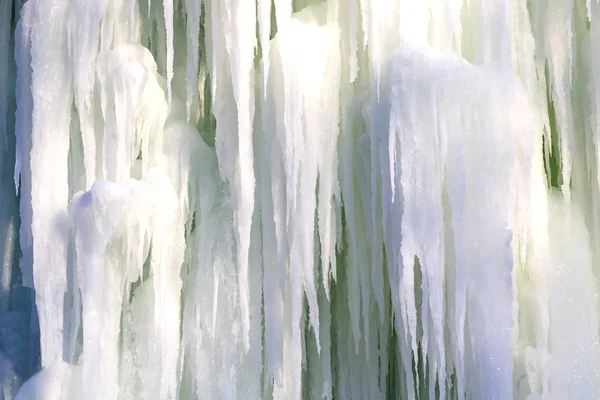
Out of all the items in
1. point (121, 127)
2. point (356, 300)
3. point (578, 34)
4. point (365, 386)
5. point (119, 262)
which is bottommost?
point (365, 386)

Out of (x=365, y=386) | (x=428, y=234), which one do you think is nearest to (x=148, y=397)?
(x=365, y=386)

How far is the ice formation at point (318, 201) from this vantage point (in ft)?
10.8

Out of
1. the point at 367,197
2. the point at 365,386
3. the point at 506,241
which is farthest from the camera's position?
the point at 365,386

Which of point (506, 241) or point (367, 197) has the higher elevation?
point (367, 197)

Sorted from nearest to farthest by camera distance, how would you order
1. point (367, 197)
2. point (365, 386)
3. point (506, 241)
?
point (506, 241), point (367, 197), point (365, 386)

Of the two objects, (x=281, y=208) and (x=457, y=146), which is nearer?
(x=457, y=146)

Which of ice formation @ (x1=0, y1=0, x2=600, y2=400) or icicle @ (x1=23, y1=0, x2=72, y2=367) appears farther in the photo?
icicle @ (x1=23, y1=0, x2=72, y2=367)

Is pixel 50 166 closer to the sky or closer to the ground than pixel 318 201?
closer to the sky

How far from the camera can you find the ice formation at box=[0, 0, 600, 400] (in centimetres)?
330

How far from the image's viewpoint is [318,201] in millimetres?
3682

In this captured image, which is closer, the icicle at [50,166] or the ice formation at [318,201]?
the ice formation at [318,201]

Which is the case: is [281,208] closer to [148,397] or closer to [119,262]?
[119,262]

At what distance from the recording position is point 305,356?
388 centimetres

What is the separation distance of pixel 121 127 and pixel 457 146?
162 centimetres
